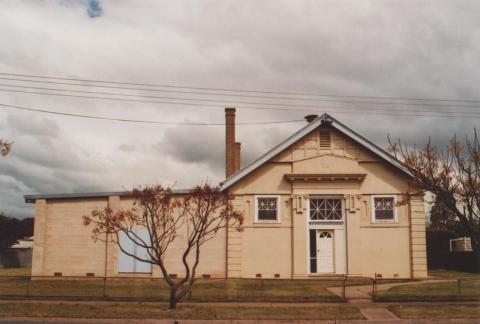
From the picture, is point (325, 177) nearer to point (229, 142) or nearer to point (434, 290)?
point (229, 142)

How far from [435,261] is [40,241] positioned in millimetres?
25428

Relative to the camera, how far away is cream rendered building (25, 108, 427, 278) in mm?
27141

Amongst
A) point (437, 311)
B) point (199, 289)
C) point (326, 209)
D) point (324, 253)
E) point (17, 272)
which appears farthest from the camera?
point (17, 272)

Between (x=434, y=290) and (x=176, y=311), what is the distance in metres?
10.3

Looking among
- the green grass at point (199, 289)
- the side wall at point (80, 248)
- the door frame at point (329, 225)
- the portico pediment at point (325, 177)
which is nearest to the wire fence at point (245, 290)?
the green grass at point (199, 289)

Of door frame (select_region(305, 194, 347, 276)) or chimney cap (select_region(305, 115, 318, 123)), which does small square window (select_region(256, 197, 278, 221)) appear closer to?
door frame (select_region(305, 194, 347, 276))

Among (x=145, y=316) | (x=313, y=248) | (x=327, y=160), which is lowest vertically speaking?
(x=145, y=316)

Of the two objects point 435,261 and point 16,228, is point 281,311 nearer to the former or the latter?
point 435,261

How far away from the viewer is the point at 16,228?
5156 cm

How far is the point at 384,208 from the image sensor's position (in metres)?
27.7

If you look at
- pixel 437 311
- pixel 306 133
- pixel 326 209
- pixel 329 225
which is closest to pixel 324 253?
pixel 329 225

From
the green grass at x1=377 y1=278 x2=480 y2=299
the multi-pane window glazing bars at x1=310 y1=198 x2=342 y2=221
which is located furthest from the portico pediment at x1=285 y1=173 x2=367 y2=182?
the green grass at x1=377 y1=278 x2=480 y2=299

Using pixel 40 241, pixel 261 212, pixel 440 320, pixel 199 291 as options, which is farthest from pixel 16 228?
pixel 440 320

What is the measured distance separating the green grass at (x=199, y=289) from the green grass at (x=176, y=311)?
63.8 inches
